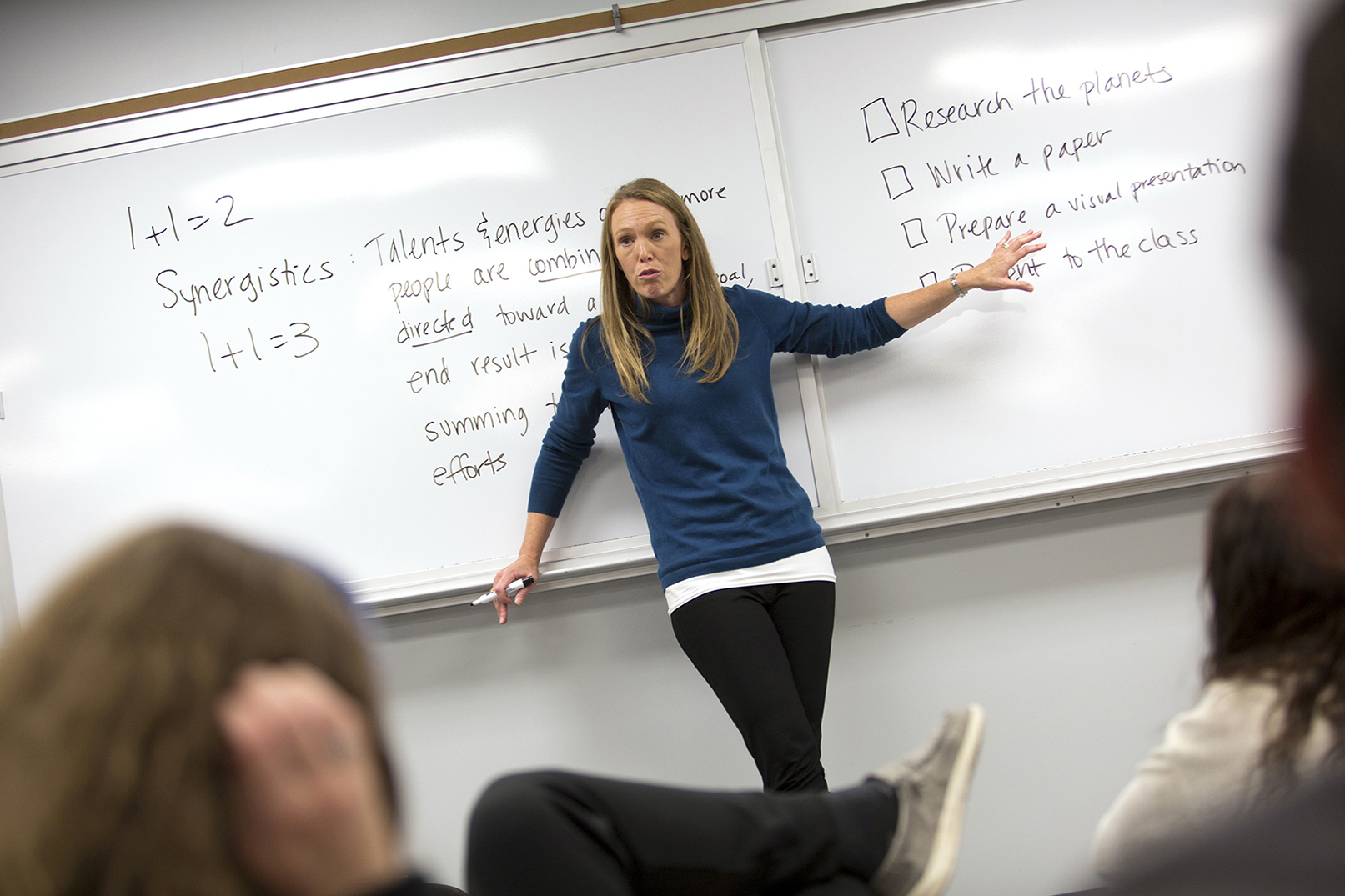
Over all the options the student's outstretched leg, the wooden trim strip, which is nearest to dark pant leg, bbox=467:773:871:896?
the student's outstretched leg

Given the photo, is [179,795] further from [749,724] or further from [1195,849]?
[749,724]

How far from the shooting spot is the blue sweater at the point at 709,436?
5.30ft

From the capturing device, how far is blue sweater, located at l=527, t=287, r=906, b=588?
A: 1616 millimetres

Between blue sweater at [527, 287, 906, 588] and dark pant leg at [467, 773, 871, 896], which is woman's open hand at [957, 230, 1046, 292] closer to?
blue sweater at [527, 287, 906, 588]

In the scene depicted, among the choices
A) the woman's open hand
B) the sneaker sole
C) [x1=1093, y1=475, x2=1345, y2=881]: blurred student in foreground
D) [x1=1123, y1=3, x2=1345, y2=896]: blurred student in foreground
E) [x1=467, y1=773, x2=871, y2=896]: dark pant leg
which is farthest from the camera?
the woman's open hand

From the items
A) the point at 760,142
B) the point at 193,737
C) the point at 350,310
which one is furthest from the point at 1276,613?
the point at 350,310

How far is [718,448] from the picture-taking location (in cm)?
166

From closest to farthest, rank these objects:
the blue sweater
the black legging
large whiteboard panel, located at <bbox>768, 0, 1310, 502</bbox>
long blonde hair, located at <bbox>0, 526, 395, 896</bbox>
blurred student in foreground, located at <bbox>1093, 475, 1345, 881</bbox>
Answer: long blonde hair, located at <bbox>0, 526, 395, 896</bbox>
blurred student in foreground, located at <bbox>1093, 475, 1345, 881</bbox>
the black legging
the blue sweater
large whiteboard panel, located at <bbox>768, 0, 1310, 502</bbox>

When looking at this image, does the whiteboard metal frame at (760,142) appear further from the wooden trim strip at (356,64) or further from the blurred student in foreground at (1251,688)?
the blurred student in foreground at (1251,688)

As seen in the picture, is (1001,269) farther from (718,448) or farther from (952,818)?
(952,818)

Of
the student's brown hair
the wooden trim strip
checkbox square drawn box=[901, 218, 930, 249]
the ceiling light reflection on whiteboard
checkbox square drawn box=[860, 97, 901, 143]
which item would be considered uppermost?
the wooden trim strip

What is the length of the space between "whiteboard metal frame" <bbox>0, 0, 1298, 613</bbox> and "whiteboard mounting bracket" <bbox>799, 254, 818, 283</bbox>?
0.06ft

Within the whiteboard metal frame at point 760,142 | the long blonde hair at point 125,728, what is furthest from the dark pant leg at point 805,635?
the long blonde hair at point 125,728

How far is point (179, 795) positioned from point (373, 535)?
1.51 metres
